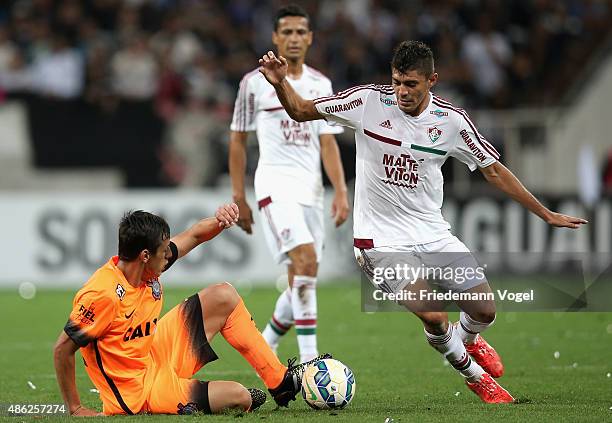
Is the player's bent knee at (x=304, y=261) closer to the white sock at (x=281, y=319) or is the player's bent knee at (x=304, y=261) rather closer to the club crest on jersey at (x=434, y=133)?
the white sock at (x=281, y=319)

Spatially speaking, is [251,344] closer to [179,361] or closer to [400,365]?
[179,361]

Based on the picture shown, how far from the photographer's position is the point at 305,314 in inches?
361

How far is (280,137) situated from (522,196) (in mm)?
2784

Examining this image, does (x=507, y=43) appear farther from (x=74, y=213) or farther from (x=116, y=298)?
(x=116, y=298)

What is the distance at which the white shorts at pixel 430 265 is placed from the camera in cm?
745

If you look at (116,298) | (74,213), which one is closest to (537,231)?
(74,213)

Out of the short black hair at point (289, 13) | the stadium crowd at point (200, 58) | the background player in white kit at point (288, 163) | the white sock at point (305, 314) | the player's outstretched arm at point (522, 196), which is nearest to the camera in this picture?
the player's outstretched arm at point (522, 196)

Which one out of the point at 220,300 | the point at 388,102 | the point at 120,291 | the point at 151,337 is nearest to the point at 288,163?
the point at 388,102

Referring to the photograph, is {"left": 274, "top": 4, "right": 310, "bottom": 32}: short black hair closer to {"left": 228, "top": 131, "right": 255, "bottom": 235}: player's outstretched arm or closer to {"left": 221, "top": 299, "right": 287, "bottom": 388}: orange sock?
{"left": 228, "top": 131, "right": 255, "bottom": 235}: player's outstretched arm

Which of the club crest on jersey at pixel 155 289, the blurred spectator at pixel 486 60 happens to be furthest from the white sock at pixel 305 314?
the blurred spectator at pixel 486 60

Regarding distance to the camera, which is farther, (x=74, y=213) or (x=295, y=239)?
(x=74, y=213)

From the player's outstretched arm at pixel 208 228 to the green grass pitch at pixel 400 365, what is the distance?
1.04m

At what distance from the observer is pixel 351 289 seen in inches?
650

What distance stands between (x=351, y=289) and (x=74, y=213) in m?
4.15
